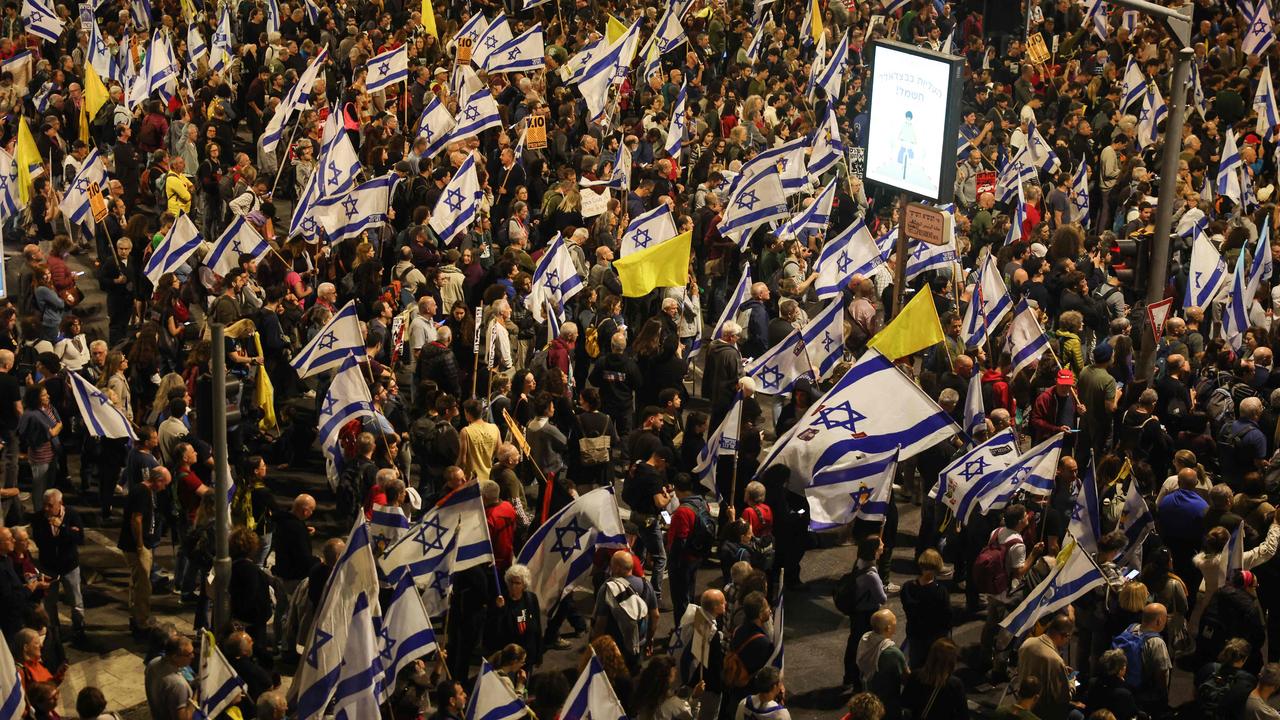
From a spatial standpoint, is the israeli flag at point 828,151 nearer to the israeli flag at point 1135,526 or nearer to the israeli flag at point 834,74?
the israeli flag at point 834,74

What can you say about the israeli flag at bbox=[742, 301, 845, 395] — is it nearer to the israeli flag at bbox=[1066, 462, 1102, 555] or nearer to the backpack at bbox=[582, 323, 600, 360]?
the backpack at bbox=[582, 323, 600, 360]

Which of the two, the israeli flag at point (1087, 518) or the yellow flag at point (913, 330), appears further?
the yellow flag at point (913, 330)

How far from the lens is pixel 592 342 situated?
22062 mm

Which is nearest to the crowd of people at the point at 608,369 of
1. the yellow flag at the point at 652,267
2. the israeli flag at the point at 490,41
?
the israeli flag at the point at 490,41

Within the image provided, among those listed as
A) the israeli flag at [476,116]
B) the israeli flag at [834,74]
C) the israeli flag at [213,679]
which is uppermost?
the israeli flag at [476,116]

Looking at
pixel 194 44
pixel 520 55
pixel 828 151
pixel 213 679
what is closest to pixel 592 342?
pixel 828 151

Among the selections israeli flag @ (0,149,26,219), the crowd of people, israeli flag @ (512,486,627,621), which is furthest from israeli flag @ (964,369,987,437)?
israeli flag @ (0,149,26,219)

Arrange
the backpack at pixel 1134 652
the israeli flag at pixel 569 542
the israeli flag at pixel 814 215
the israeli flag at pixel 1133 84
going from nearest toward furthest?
the backpack at pixel 1134 652
the israeli flag at pixel 569 542
the israeli flag at pixel 814 215
the israeli flag at pixel 1133 84

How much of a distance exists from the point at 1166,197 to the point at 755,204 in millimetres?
6468

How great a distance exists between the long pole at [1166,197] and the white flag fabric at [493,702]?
10196 mm

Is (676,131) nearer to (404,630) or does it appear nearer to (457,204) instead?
(457,204)

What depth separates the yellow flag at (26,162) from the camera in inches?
1021

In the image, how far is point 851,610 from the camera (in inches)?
640

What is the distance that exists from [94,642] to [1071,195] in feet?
55.9
